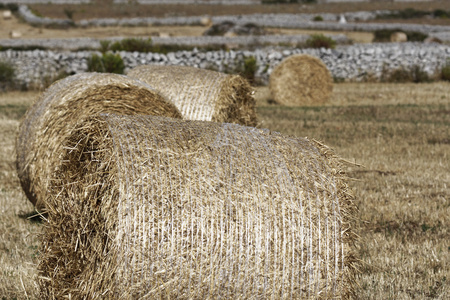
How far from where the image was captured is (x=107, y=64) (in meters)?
22.2

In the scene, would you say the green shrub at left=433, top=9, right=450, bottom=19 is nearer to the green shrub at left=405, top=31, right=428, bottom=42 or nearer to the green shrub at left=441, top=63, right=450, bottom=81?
the green shrub at left=405, top=31, right=428, bottom=42

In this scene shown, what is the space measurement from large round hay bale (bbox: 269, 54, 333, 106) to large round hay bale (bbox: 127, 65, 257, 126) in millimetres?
9085

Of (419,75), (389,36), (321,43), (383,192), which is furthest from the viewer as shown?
(389,36)

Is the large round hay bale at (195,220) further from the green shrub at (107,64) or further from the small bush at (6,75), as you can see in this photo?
the small bush at (6,75)

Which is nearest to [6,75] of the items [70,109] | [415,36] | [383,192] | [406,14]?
[70,109]

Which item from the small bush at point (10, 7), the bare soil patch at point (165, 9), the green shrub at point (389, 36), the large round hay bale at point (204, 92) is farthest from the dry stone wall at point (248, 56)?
the bare soil patch at point (165, 9)

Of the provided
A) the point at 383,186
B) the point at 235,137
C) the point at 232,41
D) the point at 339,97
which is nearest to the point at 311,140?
the point at 235,137

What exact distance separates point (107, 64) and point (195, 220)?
19039mm

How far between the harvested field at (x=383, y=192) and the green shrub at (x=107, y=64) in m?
4.52

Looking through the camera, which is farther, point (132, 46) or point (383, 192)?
point (132, 46)

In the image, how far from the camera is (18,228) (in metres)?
6.79

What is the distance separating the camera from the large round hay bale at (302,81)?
19047 mm

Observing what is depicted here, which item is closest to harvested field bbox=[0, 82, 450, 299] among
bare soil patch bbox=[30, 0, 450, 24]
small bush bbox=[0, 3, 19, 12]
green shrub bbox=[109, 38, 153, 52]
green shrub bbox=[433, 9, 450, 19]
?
green shrub bbox=[109, 38, 153, 52]

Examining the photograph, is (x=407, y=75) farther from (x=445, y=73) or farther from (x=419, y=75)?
(x=445, y=73)
